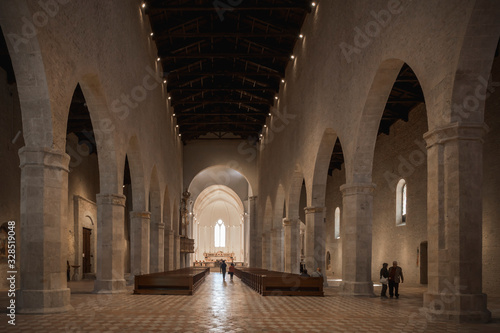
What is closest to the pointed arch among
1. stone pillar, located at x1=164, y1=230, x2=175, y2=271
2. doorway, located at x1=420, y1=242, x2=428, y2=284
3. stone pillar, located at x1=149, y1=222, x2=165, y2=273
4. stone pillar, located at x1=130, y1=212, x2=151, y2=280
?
doorway, located at x1=420, y1=242, x2=428, y2=284

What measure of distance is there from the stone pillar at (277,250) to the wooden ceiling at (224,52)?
9170 mm

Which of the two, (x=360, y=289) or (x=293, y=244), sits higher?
(x=293, y=244)

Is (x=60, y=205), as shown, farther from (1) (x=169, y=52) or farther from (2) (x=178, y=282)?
(1) (x=169, y=52)

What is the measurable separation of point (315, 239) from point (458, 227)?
12235 mm

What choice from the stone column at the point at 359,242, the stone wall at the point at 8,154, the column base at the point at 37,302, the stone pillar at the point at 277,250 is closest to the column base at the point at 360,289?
the stone column at the point at 359,242

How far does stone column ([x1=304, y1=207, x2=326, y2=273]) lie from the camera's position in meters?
21.7

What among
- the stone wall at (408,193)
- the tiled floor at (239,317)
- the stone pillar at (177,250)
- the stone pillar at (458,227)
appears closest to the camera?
the tiled floor at (239,317)

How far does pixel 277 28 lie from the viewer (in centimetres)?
2569

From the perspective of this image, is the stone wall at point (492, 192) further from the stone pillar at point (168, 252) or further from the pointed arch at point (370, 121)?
the stone pillar at point (168, 252)

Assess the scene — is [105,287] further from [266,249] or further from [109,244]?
[266,249]

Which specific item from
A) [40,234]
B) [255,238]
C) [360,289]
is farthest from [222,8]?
[255,238]

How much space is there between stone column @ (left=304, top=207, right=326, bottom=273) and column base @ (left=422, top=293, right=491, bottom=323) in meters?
12.0

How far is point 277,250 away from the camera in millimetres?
33531

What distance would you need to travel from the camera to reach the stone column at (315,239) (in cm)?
2172
